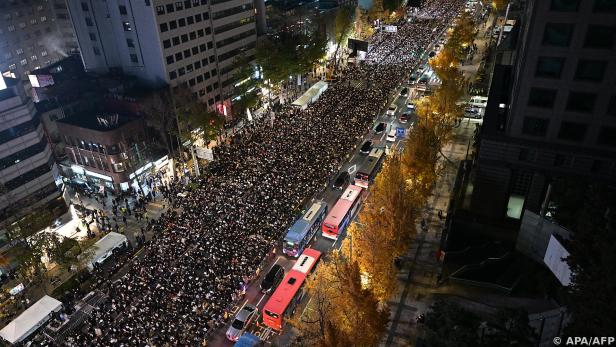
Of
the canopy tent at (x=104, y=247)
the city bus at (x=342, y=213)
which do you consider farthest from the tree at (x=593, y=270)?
the canopy tent at (x=104, y=247)

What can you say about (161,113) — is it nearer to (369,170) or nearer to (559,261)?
(369,170)

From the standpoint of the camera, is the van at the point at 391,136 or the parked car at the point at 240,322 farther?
the van at the point at 391,136

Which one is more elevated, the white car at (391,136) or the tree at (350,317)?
the tree at (350,317)

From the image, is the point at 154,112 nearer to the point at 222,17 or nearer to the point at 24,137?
the point at 24,137

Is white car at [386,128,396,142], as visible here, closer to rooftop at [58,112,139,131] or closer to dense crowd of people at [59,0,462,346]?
dense crowd of people at [59,0,462,346]

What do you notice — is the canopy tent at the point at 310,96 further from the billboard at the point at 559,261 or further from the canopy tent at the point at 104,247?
the billboard at the point at 559,261
